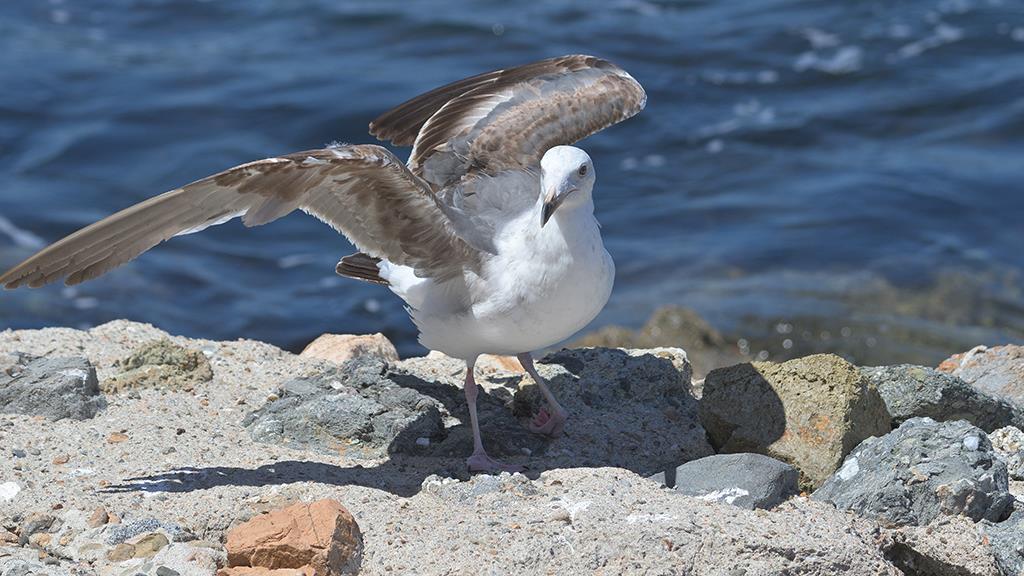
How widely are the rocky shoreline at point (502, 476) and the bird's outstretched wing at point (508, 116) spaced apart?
1151 mm

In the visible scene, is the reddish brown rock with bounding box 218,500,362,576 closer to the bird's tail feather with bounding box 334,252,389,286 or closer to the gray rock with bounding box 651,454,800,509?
the gray rock with bounding box 651,454,800,509

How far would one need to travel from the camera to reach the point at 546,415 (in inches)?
258

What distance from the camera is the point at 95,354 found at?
714 centimetres

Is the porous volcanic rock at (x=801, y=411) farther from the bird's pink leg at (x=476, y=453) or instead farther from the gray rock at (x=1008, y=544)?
the bird's pink leg at (x=476, y=453)

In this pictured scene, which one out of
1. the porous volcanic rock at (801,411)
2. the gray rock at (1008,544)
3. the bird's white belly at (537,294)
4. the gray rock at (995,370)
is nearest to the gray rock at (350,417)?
the bird's white belly at (537,294)

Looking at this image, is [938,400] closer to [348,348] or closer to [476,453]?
[476,453]

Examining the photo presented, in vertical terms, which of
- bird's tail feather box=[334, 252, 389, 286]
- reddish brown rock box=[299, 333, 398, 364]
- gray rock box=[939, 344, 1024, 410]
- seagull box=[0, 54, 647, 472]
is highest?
seagull box=[0, 54, 647, 472]

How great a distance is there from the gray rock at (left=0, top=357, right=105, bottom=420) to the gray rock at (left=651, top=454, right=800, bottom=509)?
271 centimetres

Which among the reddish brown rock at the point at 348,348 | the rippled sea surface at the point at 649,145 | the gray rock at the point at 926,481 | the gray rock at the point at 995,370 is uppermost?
the gray rock at the point at 926,481

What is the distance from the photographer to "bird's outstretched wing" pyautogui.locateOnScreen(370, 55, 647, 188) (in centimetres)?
716

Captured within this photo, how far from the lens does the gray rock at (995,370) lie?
6.96 metres

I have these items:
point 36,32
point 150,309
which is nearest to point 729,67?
point 150,309

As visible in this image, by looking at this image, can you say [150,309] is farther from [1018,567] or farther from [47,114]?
[1018,567]

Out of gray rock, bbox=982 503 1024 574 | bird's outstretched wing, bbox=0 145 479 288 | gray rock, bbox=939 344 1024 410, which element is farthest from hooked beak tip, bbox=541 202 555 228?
gray rock, bbox=939 344 1024 410
